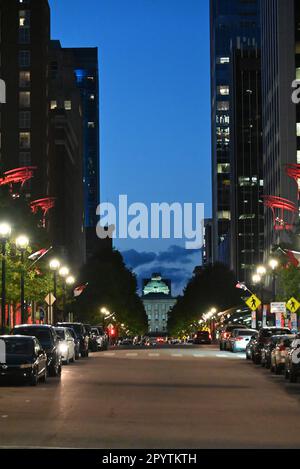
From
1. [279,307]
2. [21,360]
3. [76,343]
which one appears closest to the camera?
[21,360]

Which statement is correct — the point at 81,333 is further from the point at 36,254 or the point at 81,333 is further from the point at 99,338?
the point at 99,338

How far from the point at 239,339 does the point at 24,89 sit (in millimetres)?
94023

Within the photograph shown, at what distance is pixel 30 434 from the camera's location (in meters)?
18.1

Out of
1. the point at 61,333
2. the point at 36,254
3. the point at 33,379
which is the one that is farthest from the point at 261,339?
the point at 33,379

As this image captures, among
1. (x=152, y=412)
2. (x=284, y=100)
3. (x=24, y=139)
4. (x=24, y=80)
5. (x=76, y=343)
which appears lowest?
(x=152, y=412)

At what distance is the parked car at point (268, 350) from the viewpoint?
45953 mm

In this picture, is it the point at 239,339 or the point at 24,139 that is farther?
the point at 24,139

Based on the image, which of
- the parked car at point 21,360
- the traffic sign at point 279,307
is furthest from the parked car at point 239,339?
the parked car at point 21,360

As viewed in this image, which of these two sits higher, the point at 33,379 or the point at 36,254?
the point at 36,254

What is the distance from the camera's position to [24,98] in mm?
158375

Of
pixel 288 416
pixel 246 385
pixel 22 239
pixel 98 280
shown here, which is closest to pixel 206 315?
pixel 98 280
